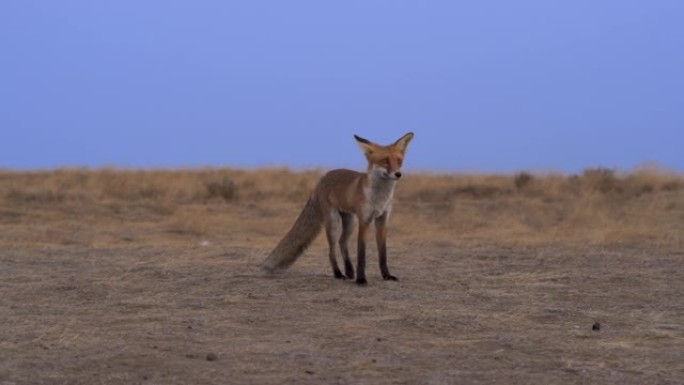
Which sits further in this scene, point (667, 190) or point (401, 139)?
point (667, 190)

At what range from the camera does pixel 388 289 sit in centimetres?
977

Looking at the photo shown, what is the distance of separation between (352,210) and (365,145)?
2.44 feet

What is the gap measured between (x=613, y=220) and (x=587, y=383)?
1363 centimetres

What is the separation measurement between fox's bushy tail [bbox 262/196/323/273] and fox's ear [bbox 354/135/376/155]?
1116 mm

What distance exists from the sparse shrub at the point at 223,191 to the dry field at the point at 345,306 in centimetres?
479

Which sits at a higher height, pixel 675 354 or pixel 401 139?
pixel 401 139

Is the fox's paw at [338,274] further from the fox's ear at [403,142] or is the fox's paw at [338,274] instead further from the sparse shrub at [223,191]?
the sparse shrub at [223,191]

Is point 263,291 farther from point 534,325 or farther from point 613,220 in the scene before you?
point 613,220

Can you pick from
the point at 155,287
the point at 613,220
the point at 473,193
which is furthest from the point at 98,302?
the point at 473,193

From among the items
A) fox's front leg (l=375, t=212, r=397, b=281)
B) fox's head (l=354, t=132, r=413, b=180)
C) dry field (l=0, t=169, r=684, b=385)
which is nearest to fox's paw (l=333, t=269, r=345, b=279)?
dry field (l=0, t=169, r=684, b=385)

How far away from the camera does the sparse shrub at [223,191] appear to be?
24797mm

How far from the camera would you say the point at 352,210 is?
10344 millimetres

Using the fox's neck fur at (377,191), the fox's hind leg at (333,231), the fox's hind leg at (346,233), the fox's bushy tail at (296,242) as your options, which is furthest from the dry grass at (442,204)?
the fox's neck fur at (377,191)

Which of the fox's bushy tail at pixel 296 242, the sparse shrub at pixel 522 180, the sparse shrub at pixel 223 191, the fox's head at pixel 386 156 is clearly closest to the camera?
the fox's head at pixel 386 156
